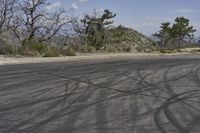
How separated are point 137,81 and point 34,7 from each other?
18969 millimetres

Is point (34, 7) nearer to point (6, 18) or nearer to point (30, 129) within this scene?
point (6, 18)

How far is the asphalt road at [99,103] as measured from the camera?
891 cm

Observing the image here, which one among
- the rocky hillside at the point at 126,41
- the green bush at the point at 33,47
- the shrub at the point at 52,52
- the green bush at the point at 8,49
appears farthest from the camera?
the rocky hillside at the point at 126,41

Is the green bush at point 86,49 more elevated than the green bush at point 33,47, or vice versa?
the green bush at point 33,47

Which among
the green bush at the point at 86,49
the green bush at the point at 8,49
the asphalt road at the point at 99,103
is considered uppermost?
the green bush at the point at 8,49

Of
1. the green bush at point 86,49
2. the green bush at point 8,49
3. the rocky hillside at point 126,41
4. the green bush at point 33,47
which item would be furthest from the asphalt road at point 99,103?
the rocky hillside at point 126,41

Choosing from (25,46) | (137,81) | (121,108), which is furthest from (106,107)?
(25,46)

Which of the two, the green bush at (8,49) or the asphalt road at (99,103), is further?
the green bush at (8,49)

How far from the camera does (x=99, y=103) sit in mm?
11523

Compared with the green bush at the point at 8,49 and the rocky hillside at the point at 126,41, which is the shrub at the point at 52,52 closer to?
the green bush at the point at 8,49

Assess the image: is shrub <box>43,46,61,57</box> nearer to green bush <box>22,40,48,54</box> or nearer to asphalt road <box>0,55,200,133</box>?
green bush <box>22,40,48,54</box>

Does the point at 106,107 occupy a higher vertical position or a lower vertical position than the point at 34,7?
lower

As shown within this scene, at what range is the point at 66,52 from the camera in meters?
32.5

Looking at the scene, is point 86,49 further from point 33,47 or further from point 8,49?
point 8,49
